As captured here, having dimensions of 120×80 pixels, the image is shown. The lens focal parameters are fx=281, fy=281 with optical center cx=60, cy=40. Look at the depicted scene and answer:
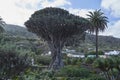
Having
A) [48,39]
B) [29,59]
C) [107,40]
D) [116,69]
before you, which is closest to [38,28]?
[48,39]

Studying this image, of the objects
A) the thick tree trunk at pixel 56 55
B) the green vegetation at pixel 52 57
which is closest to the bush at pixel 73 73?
the green vegetation at pixel 52 57

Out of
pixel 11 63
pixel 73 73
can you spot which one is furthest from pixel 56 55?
pixel 11 63

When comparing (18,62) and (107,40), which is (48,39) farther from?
(107,40)

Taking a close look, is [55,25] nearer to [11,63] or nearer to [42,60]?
[42,60]

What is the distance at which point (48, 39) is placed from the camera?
2125 inches

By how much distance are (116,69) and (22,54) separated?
1909cm

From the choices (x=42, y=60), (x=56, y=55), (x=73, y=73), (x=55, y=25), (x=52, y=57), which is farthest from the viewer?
(x=42, y=60)

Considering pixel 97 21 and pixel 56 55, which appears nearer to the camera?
pixel 56 55

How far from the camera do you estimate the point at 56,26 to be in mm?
50594

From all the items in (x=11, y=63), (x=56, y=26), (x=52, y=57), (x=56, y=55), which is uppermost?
(x=56, y=26)

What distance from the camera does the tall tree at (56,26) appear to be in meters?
50.7

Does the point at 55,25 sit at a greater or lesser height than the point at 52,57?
greater

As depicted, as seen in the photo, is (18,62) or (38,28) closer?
(18,62)

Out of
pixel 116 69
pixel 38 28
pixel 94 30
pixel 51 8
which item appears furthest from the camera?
pixel 94 30
